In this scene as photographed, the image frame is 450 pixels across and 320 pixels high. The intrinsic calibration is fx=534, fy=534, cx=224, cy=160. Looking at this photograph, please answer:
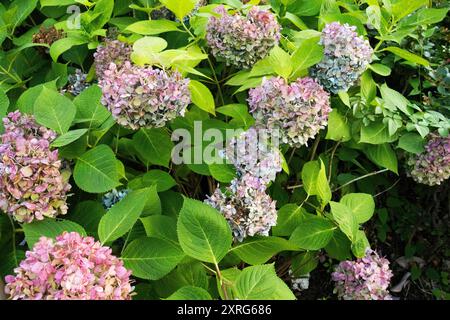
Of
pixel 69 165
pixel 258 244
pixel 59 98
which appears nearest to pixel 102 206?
pixel 69 165

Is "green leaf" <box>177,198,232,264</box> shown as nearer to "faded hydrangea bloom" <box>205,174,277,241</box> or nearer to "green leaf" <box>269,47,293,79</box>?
"faded hydrangea bloom" <box>205,174,277,241</box>

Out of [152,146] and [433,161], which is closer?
[152,146]

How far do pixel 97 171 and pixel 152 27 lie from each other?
54 cm

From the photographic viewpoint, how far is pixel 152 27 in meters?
1.55

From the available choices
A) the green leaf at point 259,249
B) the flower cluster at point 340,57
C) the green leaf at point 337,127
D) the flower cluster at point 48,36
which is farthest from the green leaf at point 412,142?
the flower cluster at point 48,36

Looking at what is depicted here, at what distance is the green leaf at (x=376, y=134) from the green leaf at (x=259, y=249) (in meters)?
0.46

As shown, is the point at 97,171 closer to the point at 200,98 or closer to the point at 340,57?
the point at 200,98

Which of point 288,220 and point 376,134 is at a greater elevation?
point 376,134

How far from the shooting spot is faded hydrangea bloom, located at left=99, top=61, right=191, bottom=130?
122 cm

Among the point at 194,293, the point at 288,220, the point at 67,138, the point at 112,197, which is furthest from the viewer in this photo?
the point at 288,220

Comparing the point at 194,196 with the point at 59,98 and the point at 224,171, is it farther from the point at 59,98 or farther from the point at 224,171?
the point at 59,98

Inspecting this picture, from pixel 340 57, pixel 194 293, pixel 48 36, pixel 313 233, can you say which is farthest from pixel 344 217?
pixel 48 36

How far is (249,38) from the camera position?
1.42 meters

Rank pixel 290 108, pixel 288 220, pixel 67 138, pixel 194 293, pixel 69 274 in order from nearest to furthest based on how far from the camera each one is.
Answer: pixel 69 274 → pixel 194 293 → pixel 67 138 → pixel 290 108 → pixel 288 220
